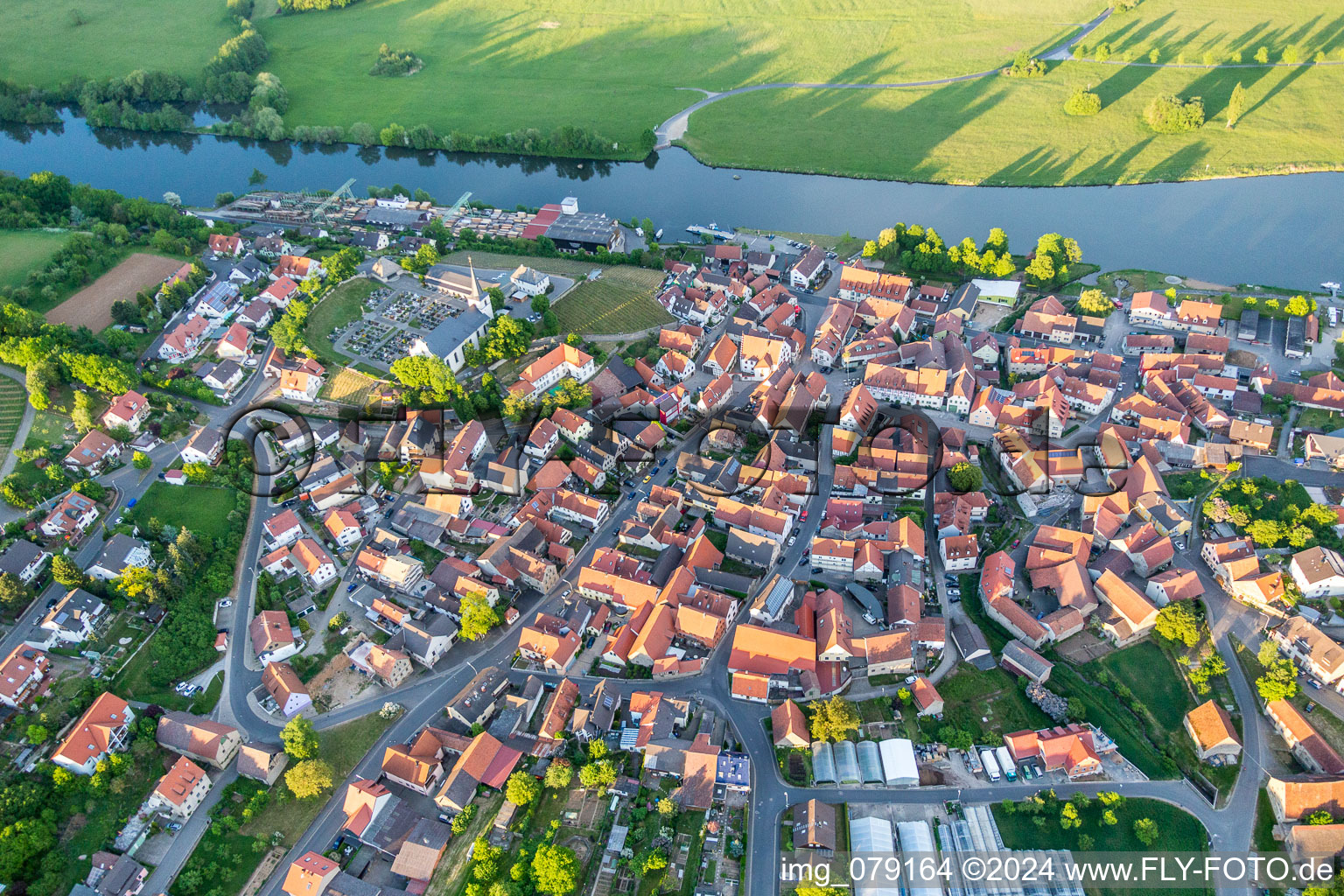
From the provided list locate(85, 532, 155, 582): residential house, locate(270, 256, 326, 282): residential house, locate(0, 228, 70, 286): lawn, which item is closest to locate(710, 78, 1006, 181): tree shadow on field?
locate(270, 256, 326, 282): residential house

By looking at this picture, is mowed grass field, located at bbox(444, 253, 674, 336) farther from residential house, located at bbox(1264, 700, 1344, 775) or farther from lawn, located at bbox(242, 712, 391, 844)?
residential house, located at bbox(1264, 700, 1344, 775)

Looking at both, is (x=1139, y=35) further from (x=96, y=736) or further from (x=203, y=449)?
(x=96, y=736)

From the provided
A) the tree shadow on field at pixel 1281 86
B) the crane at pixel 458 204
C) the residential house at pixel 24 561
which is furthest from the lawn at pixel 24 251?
the tree shadow on field at pixel 1281 86

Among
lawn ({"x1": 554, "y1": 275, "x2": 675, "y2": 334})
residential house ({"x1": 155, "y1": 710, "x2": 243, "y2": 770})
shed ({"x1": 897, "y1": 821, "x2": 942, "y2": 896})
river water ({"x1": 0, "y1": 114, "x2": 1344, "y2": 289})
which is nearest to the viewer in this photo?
shed ({"x1": 897, "y1": 821, "x2": 942, "y2": 896})

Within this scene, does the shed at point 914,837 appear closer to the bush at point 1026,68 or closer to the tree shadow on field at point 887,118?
the tree shadow on field at point 887,118

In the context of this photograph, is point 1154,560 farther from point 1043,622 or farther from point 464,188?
point 464,188

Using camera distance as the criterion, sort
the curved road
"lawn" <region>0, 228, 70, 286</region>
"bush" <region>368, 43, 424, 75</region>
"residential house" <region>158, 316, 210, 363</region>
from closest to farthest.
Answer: "residential house" <region>158, 316, 210, 363</region>, "lawn" <region>0, 228, 70, 286</region>, the curved road, "bush" <region>368, 43, 424, 75</region>

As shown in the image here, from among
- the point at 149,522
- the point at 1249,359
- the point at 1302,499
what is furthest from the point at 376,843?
the point at 1249,359

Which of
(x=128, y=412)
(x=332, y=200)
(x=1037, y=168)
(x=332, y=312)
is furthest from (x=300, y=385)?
(x=1037, y=168)
